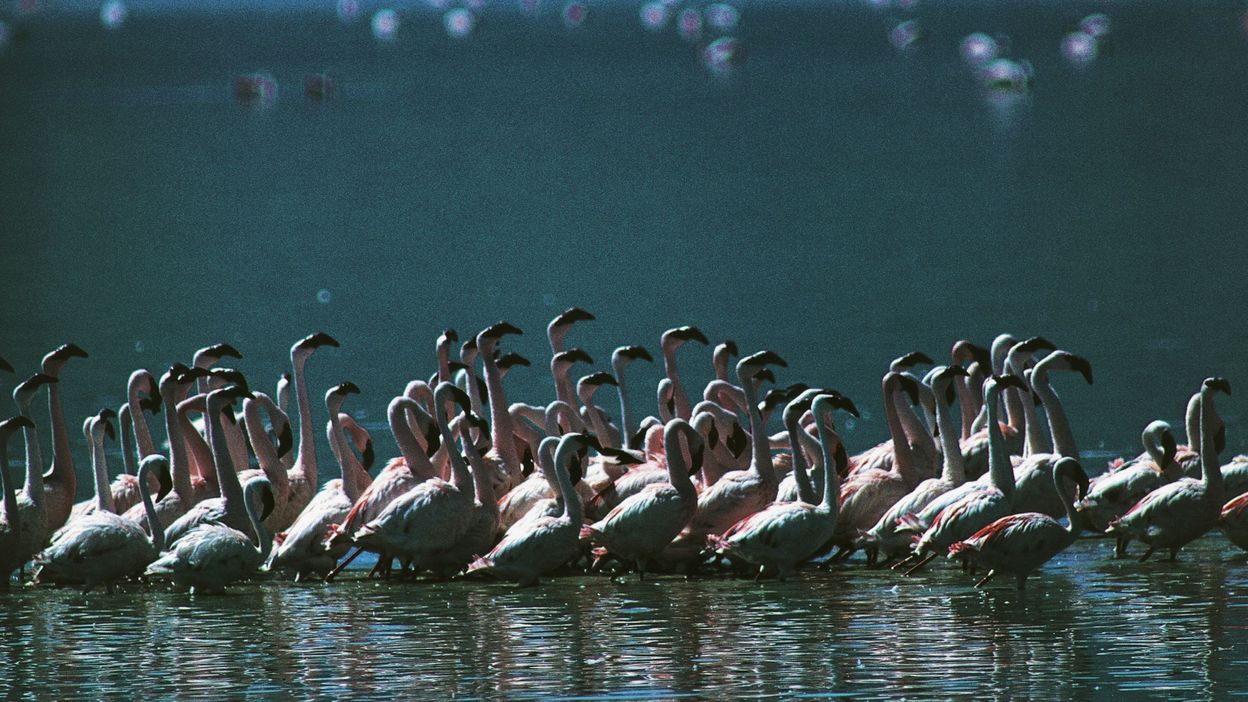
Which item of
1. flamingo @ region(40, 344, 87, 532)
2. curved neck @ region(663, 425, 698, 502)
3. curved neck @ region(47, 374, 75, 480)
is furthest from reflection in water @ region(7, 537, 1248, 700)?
curved neck @ region(47, 374, 75, 480)

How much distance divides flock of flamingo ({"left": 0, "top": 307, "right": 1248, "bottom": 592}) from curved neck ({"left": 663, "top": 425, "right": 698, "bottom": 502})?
1 centimetres

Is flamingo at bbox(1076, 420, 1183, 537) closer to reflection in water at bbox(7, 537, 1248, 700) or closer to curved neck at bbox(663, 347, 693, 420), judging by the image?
reflection in water at bbox(7, 537, 1248, 700)

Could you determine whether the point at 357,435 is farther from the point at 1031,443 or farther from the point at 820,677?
the point at 820,677

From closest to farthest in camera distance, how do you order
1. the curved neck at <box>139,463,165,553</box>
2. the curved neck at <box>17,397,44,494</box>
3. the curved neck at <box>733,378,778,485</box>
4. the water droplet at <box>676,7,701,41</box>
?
the curved neck at <box>139,463,165,553</box> → the curved neck at <box>733,378,778,485</box> → the curved neck at <box>17,397,44,494</box> → the water droplet at <box>676,7,701,41</box>

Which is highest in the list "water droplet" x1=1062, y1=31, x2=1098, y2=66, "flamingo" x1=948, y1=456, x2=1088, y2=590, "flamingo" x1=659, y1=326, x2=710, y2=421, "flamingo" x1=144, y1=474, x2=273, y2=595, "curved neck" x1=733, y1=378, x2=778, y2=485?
"water droplet" x1=1062, y1=31, x2=1098, y2=66

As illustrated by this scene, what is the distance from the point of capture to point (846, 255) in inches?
1494

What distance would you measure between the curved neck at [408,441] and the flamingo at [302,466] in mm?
1197

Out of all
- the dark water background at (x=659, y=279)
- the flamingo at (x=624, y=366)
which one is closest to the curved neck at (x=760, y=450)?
the dark water background at (x=659, y=279)

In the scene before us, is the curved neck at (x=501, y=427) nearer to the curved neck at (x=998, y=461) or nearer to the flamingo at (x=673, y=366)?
the flamingo at (x=673, y=366)

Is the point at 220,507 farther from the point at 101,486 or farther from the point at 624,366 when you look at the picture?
the point at 624,366

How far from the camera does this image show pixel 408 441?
48.1 feet

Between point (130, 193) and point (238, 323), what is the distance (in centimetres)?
2870

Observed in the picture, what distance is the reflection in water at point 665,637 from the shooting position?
34.7 feet

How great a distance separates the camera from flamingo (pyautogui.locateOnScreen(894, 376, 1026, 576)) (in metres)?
13.2
